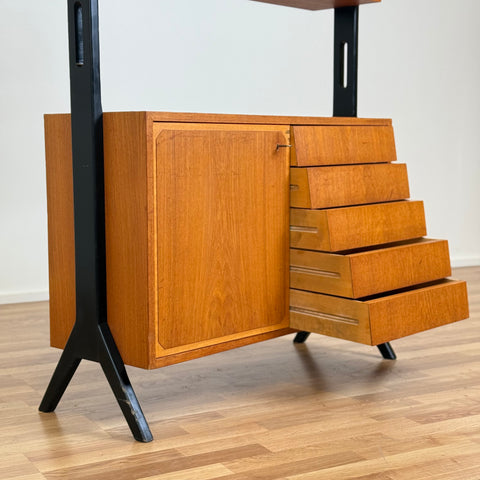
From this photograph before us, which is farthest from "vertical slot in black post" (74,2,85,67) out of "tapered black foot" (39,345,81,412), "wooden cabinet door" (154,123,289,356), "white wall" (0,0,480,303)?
"white wall" (0,0,480,303)

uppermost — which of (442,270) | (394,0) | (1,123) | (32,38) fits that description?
(394,0)

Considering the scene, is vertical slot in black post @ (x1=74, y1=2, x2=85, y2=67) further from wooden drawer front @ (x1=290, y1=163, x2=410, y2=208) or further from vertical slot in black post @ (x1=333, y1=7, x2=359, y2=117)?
vertical slot in black post @ (x1=333, y1=7, x2=359, y2=117)

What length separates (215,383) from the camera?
2.20 metres

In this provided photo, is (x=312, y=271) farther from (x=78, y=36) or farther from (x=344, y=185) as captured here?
(x=78, y=36)

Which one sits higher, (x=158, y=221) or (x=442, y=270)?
(x=158, y=221)

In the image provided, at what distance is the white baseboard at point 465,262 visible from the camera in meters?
4.42

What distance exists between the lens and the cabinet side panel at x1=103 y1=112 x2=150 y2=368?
5.64ft

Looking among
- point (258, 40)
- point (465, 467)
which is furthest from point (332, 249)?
point (258, 40)

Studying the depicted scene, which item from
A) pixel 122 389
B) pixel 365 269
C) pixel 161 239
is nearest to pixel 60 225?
pixel 161 239

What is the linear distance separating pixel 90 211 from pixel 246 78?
2109 mm

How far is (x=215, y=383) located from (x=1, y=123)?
161 cm

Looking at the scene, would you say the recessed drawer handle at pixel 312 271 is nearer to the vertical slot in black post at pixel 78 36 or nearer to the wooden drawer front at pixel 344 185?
the wooden drawer front at pixel 344 185

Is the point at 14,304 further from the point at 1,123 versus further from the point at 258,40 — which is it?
the point at 258,40

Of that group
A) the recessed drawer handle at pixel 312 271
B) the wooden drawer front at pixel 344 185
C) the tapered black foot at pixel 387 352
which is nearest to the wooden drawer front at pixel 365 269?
the recessed drawer handle at pixel 312 271
